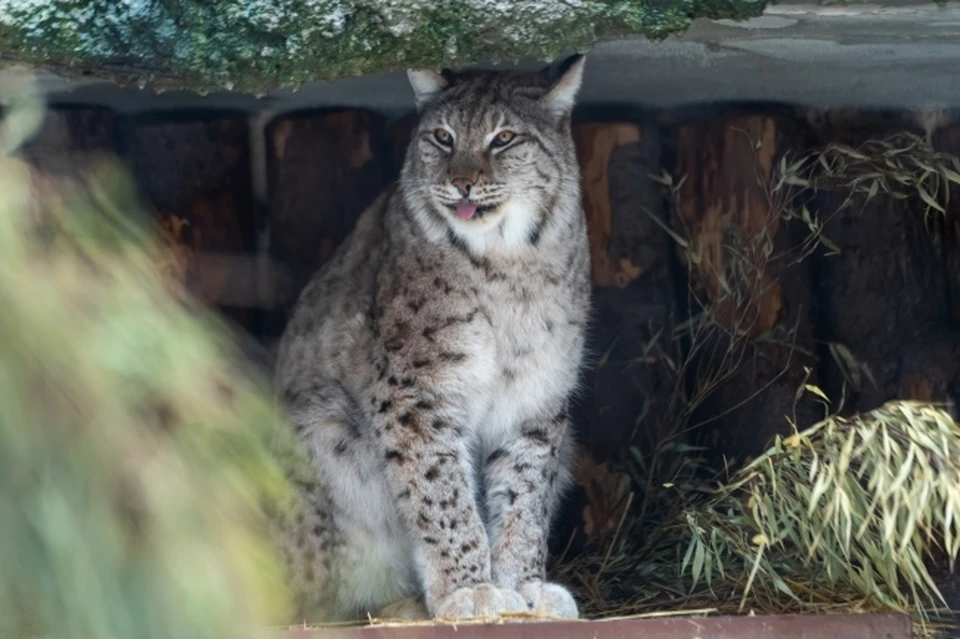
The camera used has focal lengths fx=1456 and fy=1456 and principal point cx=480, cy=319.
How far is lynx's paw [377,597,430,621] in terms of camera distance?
462 cm

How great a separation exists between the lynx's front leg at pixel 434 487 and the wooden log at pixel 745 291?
3.59 ft

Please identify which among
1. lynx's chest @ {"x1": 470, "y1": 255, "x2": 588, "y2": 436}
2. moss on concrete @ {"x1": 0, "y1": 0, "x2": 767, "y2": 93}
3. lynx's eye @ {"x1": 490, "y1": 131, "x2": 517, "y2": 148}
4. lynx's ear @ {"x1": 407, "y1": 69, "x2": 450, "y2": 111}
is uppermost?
moss on concrete @ {"x1": 0, "y1": 0, "x2": 767, "y2": 93}

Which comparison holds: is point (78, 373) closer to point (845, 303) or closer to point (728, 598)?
point (728, 598)

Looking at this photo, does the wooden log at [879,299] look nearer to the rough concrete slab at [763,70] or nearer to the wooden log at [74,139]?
the rough concrete slab at [763,70]

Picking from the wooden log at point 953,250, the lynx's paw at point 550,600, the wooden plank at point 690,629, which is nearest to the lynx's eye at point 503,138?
the lynx's paw at point 550,600

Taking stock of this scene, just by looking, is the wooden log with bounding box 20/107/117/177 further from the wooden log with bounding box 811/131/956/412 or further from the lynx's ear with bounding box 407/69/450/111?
the wooden log with bounding box 811/131/956/412

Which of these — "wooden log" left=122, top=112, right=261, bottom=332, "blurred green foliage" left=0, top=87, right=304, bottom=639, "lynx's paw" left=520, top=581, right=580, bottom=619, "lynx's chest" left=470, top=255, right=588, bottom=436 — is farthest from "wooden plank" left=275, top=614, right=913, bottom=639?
"wooden log" left=122, top=112, right=261, bottom=332

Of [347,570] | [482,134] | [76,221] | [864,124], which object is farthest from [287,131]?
[76,221]

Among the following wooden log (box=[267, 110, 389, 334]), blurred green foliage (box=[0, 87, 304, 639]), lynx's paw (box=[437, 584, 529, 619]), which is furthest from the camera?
→ wooden log (box=[267, 110, 389, 334])

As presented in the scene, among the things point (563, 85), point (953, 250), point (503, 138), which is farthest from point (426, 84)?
point (953, 250)

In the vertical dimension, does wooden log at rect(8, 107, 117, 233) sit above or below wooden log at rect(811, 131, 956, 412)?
above

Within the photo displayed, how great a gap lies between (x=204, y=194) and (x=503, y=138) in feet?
4.25

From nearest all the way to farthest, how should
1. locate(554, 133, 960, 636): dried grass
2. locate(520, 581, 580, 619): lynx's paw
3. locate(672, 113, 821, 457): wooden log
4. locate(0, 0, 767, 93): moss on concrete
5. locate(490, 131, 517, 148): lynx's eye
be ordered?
locate(0, 0, 767, 93): moss on concrete, locate(554, 133, 960, 636): dried grass, locate(520, 581, 580, 619): lynx's paw, locate(490, 131, 517, 148): lynx's eye, locate(672, 113, 821, 457): wooden log

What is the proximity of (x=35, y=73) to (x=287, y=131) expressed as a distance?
1.31 m
